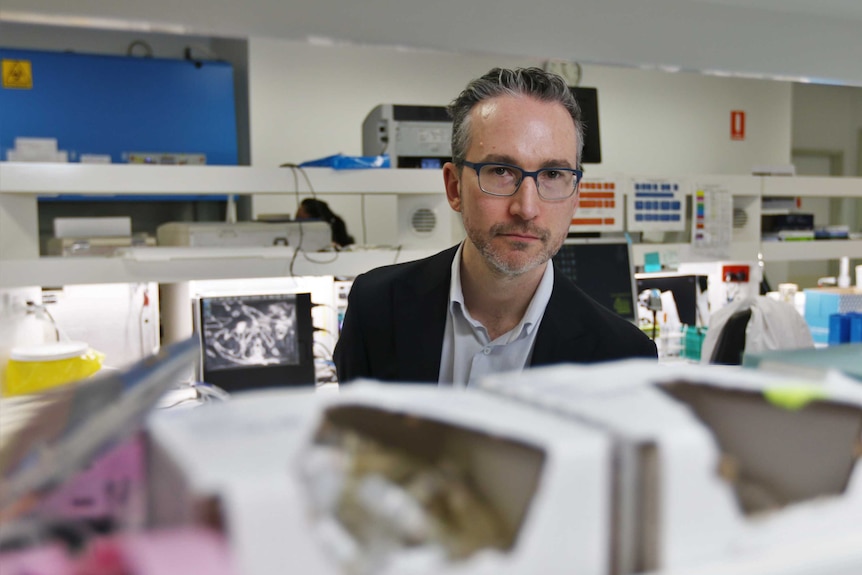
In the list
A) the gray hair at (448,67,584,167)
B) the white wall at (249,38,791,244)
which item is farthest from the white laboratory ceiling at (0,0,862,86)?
the white wall at (249,38,791,244)

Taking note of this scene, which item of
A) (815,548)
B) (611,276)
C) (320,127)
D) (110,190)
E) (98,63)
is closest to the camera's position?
(815,548)

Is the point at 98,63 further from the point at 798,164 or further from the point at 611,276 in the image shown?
the point at 798,164

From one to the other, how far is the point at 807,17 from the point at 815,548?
5.50 ft

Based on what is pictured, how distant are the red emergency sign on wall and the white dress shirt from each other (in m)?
5.19

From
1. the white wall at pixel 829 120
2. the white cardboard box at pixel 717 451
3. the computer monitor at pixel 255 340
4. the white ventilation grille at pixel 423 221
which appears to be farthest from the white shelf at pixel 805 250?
the white wall at pixel 829 120

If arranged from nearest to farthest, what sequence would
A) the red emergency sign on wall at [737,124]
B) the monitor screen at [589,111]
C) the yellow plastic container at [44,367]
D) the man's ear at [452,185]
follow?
the man's ear at [452,185], the yellow plastic container at [44,367], the monitor screen at [589,111], the red emergency sign on wall at [737,124]

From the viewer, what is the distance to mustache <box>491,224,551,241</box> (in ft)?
4.30

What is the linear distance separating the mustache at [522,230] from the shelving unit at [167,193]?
127 cm

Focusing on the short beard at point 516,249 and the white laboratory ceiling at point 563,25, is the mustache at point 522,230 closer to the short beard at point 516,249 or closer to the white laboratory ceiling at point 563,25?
the short beard at point 516,249

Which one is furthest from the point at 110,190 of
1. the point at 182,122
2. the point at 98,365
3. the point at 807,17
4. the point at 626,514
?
the point at 182,122

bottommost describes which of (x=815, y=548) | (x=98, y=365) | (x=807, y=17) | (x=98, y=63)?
(x=98, y=365)

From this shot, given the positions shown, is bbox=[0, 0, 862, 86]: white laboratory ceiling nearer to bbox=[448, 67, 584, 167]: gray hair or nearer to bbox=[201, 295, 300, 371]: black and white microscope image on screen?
bbox=[448, 67, 584, 167]: gray hair

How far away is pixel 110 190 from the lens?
2.24 metres

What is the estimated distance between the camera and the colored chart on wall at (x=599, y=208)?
3.26 meters
